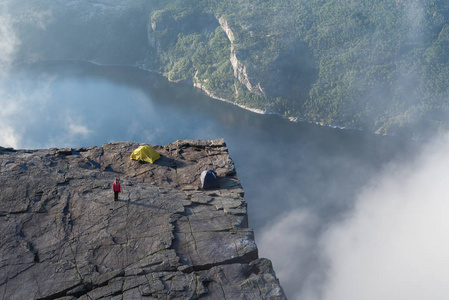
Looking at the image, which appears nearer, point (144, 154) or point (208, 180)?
point (208, 180)

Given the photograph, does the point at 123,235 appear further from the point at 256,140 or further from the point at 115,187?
the point at 256,140

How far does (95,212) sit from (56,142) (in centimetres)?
13648

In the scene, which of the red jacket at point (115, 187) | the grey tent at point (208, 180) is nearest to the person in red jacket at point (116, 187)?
the red jacket at point (115, 187)

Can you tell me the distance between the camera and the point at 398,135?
18550cm

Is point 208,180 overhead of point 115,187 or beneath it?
overhead

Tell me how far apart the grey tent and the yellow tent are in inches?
280

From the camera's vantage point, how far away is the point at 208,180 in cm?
3572

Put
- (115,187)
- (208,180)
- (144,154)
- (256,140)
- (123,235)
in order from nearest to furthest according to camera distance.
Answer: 1. (123,235)
2. (115,187)
3. (208,180)
4. (144,154)
5. (256,140)

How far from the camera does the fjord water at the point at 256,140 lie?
140 meters

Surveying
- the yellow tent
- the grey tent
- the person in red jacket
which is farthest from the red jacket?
the yellow tent

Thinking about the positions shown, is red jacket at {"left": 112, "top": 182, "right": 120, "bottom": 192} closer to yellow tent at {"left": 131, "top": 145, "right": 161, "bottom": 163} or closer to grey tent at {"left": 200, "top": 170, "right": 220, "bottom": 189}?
grey tent at {"left": 200, "top": 170, "right": 220, "bottom": 189}

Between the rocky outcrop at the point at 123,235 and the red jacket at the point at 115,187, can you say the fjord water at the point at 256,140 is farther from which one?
the red jacket at the point at 115,187

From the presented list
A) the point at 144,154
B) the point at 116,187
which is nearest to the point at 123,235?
the point at 116,187

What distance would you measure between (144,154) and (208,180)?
8627mm
